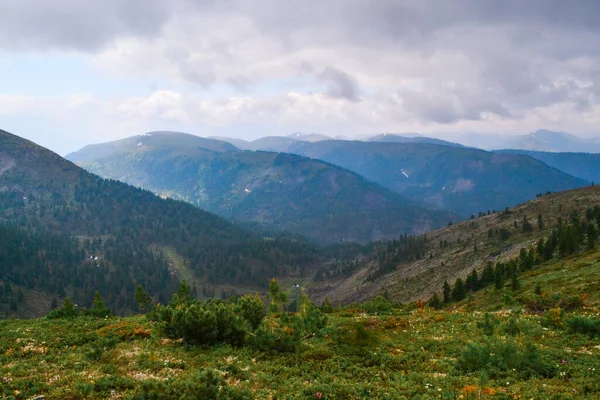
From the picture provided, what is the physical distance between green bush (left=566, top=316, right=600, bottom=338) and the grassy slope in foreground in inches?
33.6

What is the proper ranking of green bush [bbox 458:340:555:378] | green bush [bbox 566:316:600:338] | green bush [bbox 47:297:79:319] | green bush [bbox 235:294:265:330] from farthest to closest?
1. green bush [bbox 47:297:79:319]
2. green bush [bbox 235:294:265:330]
3. green bush [bbox 566:316:600:338]
4. green bush [bbox 458:340:555:378]

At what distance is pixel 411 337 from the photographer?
32.8 m

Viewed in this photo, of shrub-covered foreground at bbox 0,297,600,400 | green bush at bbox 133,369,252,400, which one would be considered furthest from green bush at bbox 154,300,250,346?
green bush at bbox 133,369,252,400

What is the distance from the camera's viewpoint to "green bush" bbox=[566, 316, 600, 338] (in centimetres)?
2900

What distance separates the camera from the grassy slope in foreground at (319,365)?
19500mm

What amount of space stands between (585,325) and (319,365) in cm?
2126

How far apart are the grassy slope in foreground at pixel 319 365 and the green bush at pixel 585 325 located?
85cm

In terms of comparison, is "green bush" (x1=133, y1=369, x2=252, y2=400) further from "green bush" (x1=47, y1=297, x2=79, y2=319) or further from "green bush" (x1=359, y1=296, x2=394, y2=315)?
"green bush" (x1=47, y1=297, x2=79, y2=319)

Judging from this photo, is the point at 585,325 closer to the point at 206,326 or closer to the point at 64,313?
the point at 206,326

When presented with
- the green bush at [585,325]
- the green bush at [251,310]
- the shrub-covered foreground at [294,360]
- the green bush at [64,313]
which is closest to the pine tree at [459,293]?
the shrub-covered foreground at [294,360]

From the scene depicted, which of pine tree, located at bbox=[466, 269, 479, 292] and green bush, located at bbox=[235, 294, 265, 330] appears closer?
green bush, located at bbox=[235, 294, 265, 330]

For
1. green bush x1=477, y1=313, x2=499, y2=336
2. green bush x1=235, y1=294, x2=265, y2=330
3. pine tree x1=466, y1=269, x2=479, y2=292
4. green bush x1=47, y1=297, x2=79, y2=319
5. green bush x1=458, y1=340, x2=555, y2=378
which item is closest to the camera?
green bush x1=458, y1=340, x2=555, y2=378

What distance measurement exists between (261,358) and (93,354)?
1141cm

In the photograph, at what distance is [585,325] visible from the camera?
2947 centimetres
